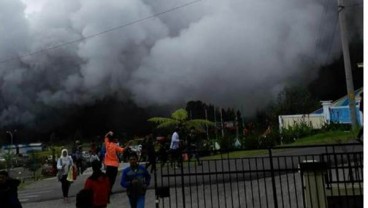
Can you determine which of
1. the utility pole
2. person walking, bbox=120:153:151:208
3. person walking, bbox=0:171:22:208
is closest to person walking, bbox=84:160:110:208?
person walking, bbox=120:153:151:208

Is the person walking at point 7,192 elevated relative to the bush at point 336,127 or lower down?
lower down

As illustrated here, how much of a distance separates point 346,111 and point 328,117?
6.24ft

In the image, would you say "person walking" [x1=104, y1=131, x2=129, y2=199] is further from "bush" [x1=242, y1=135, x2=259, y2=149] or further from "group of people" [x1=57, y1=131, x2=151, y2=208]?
"bush" [x1=242, y1=135, x2=259, y2=149]

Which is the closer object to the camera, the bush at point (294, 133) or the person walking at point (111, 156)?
the person walking at point (111, 156)

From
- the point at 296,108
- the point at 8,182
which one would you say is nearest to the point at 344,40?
the point at 8,182

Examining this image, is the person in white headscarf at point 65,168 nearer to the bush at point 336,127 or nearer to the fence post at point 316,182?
the fence post at point 316,182

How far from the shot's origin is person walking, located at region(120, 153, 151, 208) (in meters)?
8.64

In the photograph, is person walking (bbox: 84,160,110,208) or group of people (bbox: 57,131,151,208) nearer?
group of people (bbox: 57,131,151,208)

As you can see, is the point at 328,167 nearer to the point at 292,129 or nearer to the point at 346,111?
the point at 292,129

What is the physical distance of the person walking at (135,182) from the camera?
28.3 feet

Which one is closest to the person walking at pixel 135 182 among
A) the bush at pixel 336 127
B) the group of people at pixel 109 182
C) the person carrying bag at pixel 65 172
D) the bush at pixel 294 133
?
the group of people at pixel 109 182

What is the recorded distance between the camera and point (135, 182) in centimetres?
864

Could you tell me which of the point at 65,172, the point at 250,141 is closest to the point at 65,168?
the point at 65,172

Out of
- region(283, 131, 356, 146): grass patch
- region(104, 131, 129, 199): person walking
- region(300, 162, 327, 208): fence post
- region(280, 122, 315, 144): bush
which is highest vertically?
region(280, 122, 315, 144): bush
